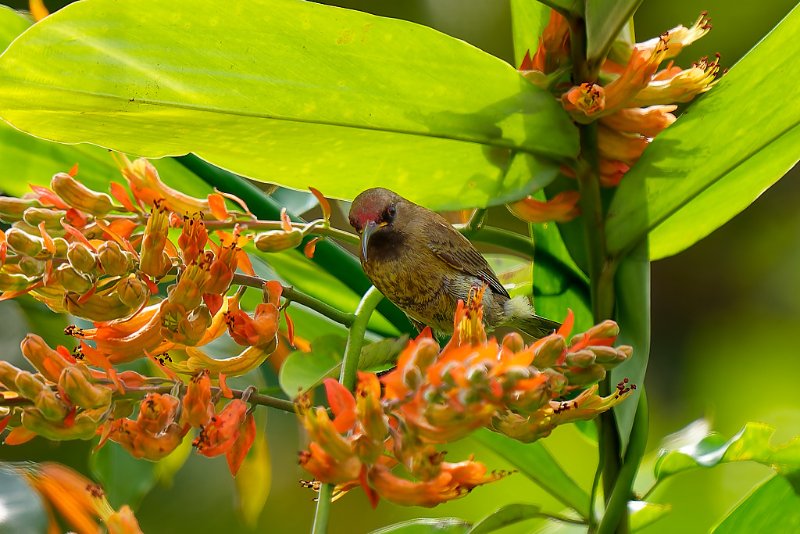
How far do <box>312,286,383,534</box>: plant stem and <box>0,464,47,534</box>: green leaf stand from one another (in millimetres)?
444

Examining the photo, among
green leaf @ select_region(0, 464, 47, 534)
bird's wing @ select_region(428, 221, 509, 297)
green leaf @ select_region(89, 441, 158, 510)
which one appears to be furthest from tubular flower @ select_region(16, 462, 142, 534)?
bird's wing @ select_region(428, 221, 509, 297)

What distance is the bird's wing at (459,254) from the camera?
142 cm

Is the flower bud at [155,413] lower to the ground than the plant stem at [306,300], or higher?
lower

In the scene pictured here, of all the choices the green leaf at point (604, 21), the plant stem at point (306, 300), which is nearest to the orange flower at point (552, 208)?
the green leaf at point (604, 21)

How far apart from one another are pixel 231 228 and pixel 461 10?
7.80ft

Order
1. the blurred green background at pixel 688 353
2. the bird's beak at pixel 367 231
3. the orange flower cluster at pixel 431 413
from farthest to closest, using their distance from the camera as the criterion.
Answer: the blurred green background at pixel 688 353 < the bird's beak at pixel 367 231 < the orange flower cluster at pixel 431 413

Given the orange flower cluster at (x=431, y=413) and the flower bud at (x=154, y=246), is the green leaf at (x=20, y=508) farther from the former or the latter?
the orange flower cluster at (x=431, y=413)

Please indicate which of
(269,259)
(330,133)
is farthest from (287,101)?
(269,259)

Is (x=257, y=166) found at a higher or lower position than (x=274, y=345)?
higher

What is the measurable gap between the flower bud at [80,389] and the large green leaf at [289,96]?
0.83 ft

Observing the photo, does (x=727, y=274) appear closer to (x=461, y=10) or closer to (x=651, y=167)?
(x=461, y=10)

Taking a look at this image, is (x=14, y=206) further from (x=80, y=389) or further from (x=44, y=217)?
(x=80, y=389)

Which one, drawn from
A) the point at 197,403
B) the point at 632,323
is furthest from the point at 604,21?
the point at 197,403

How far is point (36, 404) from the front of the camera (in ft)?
2.65
